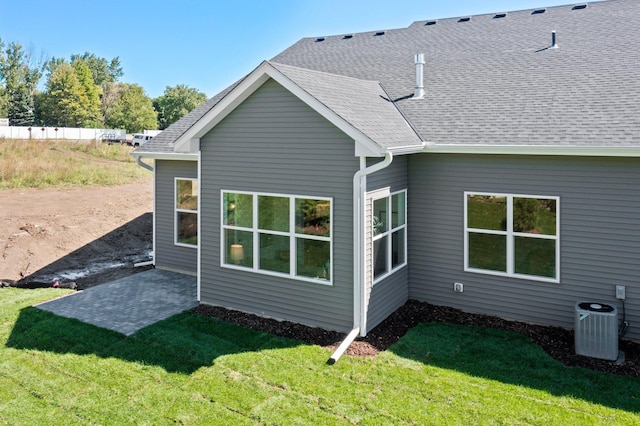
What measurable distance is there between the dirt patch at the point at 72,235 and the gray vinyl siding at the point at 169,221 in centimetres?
103

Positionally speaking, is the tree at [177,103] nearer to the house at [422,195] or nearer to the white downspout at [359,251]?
the house at [422,195]

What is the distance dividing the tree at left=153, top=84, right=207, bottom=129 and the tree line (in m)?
0.17

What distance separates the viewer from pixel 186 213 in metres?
12.3

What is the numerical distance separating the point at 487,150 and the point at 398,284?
296 centimetres

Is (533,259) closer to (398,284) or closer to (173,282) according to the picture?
(398,284)

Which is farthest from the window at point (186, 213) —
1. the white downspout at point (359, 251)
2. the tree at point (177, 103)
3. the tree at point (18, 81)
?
the tree at point (177, 103)

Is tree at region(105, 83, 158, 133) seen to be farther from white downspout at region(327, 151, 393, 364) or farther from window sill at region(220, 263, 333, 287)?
white downspout at region(327, 151, 393, 364)

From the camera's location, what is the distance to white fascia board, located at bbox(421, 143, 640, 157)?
7512 mm

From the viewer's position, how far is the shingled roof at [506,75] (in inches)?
337

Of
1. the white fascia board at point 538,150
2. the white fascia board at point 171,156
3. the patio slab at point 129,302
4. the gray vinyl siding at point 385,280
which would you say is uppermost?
the white fascia board at point 171,156

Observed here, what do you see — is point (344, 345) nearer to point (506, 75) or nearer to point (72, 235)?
point (506, 75)

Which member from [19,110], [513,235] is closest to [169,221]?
[513,235]

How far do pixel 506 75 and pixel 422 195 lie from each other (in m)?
3.81

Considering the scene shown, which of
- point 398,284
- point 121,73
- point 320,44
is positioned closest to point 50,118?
point 121,73
